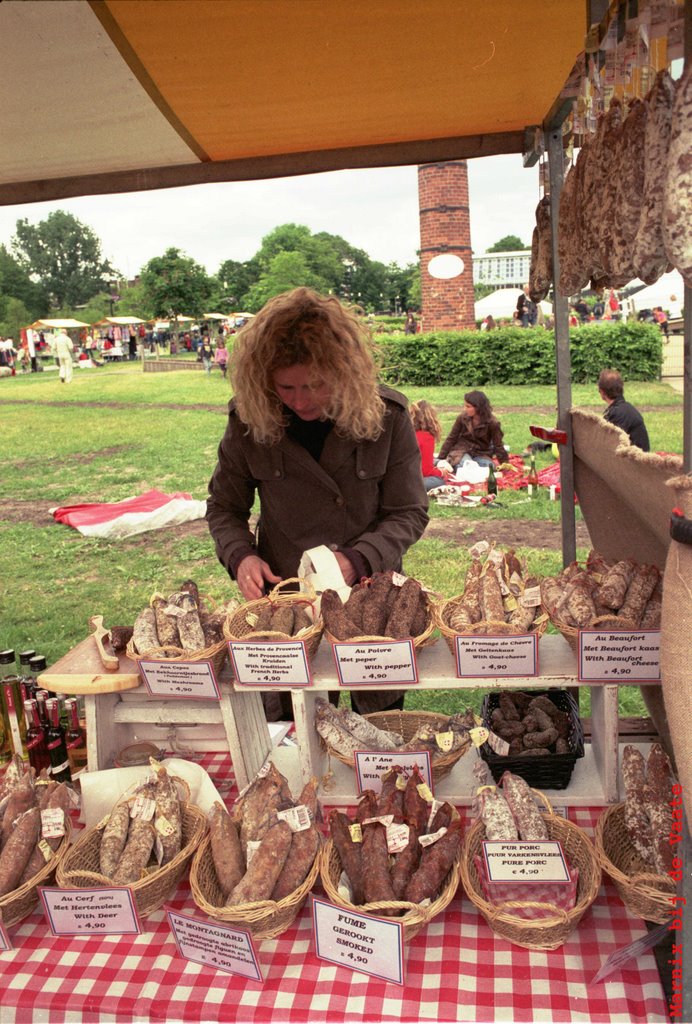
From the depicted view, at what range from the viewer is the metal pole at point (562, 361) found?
260cm

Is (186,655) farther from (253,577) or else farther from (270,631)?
(253,577)

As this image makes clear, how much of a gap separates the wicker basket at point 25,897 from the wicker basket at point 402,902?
0.63 meters

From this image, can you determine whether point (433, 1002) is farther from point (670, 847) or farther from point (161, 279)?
point (161, 279)

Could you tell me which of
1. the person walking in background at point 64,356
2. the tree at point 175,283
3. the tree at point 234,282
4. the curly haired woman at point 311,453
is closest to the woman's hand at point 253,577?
the curly haired woman at point 311,453

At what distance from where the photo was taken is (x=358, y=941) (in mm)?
1473

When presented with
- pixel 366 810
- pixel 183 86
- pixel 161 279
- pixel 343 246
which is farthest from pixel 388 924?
pixel 343 246

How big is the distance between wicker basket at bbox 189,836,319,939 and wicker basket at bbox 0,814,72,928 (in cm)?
34

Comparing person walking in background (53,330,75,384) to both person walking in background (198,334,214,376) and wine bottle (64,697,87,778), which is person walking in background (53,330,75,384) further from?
wine bottle (64,697,87,778)

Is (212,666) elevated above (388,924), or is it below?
above

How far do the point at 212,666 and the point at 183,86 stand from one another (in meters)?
1.62

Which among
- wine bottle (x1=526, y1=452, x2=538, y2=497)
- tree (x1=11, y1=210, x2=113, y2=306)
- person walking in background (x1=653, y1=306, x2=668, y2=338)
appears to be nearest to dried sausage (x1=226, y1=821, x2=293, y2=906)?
wine bottle (x1=526, y1=452, x2=538, y2=497)

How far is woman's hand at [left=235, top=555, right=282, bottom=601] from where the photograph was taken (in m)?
2.57

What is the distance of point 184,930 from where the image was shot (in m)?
1.53

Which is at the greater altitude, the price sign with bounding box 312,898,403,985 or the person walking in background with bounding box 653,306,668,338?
the person walking in background with bounding box 653,306,668,338
